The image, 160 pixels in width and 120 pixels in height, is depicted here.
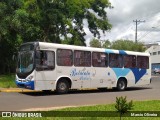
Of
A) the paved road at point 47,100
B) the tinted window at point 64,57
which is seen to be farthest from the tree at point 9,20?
the paved road at point 47,100

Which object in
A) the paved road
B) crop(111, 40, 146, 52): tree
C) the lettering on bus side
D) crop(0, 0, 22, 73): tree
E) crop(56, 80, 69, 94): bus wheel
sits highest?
crop(111, 40, 146, 52): tree

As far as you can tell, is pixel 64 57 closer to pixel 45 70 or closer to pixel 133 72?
pixel 45 70

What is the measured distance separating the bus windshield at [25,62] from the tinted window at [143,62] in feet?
28.7

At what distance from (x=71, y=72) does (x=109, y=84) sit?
3618 millimetres

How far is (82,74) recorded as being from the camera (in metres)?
22.3

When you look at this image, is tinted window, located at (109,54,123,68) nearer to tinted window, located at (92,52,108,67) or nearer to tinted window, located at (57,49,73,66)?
tinted window, located at (92,52,108,67)

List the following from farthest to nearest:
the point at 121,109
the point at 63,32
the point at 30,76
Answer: the point at 63,32, the point at 30,76, the point at 121,109

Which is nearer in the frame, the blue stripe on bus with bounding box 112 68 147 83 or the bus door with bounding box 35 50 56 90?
the bus door with bounding box 35 50 56 90

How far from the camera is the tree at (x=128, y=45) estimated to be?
88.4 meters

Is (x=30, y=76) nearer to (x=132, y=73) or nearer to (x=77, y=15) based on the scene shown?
(x=132, y=73)

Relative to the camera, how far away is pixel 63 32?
36500mm

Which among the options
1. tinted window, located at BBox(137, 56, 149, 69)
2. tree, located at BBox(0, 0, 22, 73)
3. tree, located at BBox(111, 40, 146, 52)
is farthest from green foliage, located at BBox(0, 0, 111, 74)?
tree, located at BBox(111, 40, 146, 52)

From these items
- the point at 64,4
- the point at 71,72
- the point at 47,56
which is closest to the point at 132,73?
the point at 71,72

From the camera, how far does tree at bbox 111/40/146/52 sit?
88.4 meters
